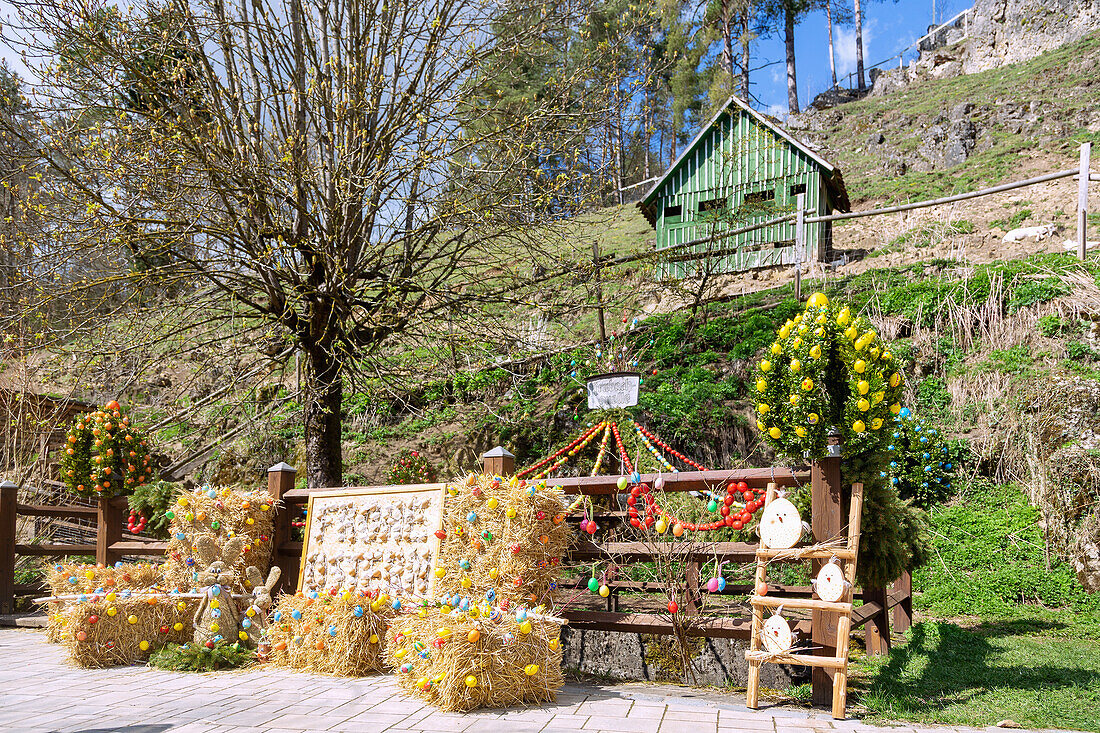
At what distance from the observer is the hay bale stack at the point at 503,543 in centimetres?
448

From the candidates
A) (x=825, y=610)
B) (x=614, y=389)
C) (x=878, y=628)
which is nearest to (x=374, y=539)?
(x=614, y=389)

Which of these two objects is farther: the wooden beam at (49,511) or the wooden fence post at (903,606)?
the wooden beam at (49,511)

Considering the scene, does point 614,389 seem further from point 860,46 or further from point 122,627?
point 860,46

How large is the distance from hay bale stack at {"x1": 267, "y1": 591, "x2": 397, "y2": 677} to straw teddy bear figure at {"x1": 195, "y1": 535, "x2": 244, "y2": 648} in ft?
2.28

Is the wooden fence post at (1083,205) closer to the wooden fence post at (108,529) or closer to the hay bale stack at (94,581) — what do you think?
the hay bale stack at (94,581)

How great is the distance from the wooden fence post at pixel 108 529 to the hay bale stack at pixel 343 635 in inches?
145

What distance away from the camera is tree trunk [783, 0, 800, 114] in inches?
1364

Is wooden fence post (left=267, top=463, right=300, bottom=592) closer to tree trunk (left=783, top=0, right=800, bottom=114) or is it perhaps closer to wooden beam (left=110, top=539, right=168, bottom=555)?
wooden beam (left=110, top=539, right=168, bottom=555)

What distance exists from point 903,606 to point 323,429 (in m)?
6.30

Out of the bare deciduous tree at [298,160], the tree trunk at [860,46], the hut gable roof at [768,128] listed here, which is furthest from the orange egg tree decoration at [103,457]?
the tree trunk at [860,46]

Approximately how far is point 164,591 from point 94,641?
0.56 m

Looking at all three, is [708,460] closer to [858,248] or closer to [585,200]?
[585,200]

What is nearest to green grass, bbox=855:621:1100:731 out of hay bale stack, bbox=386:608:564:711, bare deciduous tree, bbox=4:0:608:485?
hay bale stack, bbox=386:608:564:711

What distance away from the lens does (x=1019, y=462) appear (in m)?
7.91
